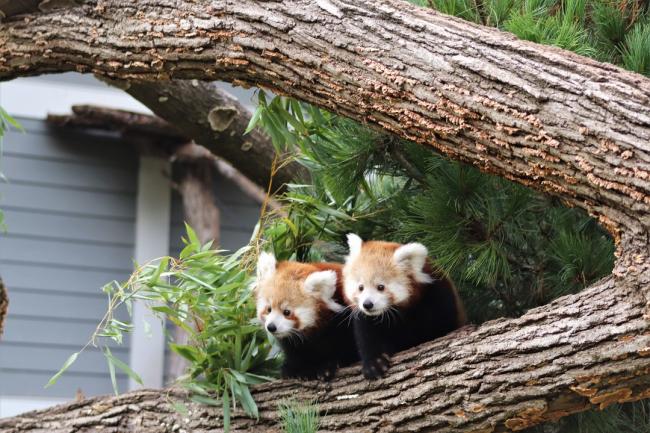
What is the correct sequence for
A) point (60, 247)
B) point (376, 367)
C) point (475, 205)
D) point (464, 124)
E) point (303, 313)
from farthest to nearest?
point (60, 247) → point (303, 313) → point (475, 205) → point (376, 367) → point (464, 124)

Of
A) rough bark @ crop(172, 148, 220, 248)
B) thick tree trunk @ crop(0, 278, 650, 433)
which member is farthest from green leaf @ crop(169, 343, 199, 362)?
→ rough bark @ crop(172, 148, 220, 248)

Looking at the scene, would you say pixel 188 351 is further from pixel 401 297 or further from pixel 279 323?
pixel 401 297

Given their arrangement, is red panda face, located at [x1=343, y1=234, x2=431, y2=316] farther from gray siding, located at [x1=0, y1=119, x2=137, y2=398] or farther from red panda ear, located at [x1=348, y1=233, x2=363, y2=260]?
gray siding, located at [x1=0, y1=119, x2=137, y2=398]

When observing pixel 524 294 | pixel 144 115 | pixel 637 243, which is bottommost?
pixel 637 243

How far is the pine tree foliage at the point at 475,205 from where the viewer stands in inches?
98.0

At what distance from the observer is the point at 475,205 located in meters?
2.51

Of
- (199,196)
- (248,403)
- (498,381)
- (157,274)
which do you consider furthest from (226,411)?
(199,196)

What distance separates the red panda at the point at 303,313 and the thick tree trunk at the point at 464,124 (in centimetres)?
12

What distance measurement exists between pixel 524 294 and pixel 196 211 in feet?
9.96

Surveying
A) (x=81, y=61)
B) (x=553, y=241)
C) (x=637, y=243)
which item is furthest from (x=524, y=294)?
(x=81, y=61)

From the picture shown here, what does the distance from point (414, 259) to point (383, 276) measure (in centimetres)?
10

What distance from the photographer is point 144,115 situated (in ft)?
17.9

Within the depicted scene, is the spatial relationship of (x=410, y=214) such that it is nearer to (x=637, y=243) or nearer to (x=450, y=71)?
(x=450, y=71)

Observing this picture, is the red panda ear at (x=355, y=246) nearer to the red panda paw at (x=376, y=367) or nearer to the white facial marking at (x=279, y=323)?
the white facial marking at (x=279, y=323)
